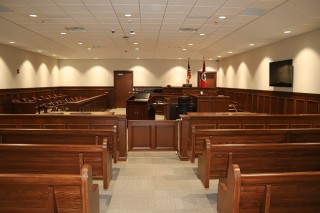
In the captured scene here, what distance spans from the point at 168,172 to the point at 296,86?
21.1 feet

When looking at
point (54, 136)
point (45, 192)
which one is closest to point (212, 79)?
point (54, 136)

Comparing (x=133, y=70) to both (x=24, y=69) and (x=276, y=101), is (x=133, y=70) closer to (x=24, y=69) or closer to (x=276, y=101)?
(x=24, y=69)

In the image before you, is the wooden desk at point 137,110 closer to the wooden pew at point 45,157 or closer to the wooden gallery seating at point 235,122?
the wooden gallery seating at point 235,122

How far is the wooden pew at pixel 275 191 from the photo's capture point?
6.76 feet

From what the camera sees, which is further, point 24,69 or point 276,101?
point 24,69

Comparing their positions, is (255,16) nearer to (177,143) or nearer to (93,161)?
(177,143)

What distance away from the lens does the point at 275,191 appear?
7.04ft

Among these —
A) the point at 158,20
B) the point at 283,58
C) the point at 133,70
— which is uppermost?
the point at 158,20

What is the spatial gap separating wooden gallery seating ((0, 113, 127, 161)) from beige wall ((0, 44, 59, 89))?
22.2 ft

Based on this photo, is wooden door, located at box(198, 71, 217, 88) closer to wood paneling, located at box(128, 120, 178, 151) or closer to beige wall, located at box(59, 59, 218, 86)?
beige wall, located at box(59, 59, 218, 86)

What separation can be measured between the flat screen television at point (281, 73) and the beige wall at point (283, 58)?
0.18m

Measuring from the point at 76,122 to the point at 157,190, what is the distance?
237 cm

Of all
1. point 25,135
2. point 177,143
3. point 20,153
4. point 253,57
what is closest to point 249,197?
point 20,153

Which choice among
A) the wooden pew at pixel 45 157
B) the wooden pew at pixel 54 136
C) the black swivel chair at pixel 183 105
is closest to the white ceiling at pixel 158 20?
the black swivel chair at pixel 183 105
